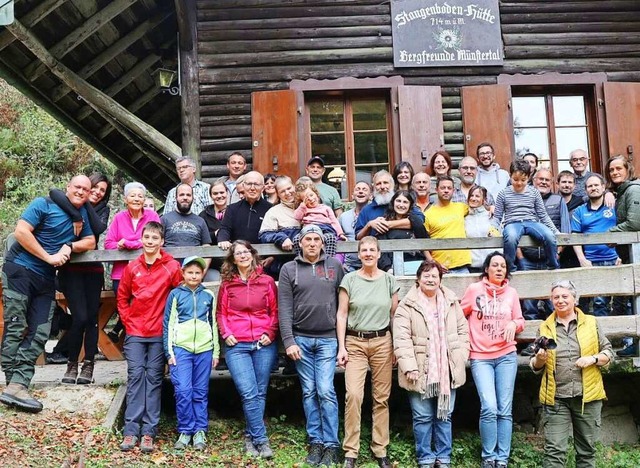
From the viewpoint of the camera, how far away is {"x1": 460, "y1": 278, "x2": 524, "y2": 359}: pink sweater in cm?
551

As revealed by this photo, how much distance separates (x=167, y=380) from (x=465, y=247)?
2772 mm

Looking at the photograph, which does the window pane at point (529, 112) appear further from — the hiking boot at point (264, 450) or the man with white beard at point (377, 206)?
the hiking boot at point (264, 450)

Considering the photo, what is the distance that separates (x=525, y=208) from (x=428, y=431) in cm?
208

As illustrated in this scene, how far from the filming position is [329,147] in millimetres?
8922

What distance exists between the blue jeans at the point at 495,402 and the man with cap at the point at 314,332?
1108 mm

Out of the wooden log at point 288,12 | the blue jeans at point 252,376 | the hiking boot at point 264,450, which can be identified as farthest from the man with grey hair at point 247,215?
the wooden log at point 288,12

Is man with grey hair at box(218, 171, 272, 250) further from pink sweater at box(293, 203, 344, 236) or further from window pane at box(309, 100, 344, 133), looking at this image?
window pane at box(309, 100, 344, 133)

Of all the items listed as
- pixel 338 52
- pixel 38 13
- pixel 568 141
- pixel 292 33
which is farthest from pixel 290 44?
pixel 568 141

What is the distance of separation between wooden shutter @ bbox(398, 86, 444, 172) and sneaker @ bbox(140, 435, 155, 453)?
4.78 metres

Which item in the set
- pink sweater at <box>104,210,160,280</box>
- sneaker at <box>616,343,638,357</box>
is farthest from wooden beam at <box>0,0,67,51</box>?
sneaker at <box>616,343,638,357</box>

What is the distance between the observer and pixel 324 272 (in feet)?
18.4

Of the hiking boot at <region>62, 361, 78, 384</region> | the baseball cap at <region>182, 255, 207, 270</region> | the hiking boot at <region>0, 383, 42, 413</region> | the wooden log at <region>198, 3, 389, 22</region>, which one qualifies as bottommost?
the hiking boot at <region>0, 383, 42, 413</region>

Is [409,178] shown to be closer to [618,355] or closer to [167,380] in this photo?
[618,355]

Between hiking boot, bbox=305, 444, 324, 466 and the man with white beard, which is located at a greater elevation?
the man with white beard
